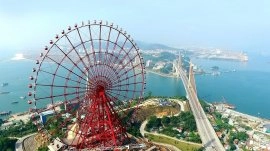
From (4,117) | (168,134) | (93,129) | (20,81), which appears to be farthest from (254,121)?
(20,81)

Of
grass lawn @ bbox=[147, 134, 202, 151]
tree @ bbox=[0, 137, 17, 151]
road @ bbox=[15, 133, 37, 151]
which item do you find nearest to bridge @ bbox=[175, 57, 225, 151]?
grass lawn @ bbox=[147, 134, 202, 151]

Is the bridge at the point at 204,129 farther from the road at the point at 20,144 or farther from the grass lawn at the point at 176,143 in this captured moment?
the road at the point at 20,144

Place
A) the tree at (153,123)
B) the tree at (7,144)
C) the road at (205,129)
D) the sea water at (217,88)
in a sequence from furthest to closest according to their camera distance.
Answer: the sea water at (217,88) < the tree at (153,123) < the road at (205,129) < the tree at (7,144)

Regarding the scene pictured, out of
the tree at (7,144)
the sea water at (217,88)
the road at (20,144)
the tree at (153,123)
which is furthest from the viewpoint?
the sea water at (217,88)

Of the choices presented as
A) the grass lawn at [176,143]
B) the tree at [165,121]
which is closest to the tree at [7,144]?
the grass lawn at [176,143]

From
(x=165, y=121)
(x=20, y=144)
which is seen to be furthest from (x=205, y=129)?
(x=20, y=144)

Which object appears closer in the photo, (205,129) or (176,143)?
(176,143)

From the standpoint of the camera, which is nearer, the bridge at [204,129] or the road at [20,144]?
the road at [20,144]

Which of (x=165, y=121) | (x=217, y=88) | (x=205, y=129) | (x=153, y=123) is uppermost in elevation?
(x=217, y=88)

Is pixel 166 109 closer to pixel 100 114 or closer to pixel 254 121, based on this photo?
pixel 254 121

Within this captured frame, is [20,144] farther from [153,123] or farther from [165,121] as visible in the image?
[165,121]

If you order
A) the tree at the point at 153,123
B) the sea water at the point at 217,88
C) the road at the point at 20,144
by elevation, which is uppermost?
the sea water at the point at 217,88
